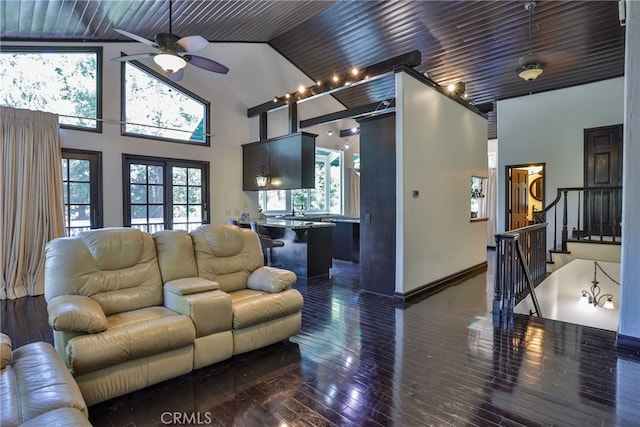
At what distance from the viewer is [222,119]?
283 inches

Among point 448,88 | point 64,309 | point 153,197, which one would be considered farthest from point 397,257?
point 153,197

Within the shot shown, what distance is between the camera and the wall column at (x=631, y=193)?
292 cm

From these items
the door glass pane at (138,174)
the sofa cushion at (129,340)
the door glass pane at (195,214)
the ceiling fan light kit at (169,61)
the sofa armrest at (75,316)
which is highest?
the ceiling fan light kit at (169,61)

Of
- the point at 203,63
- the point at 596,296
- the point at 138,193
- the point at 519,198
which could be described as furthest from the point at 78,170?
the point at 519,198

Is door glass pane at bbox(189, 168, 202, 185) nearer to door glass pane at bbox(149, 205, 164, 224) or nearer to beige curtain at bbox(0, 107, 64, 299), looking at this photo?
door glass pane at bbox(149, 205, 164, 224)

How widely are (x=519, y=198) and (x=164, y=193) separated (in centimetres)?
793

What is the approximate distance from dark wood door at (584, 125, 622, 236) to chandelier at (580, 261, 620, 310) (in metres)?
0.88

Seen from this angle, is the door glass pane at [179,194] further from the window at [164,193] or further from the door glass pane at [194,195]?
the door glass pane at [194,195]

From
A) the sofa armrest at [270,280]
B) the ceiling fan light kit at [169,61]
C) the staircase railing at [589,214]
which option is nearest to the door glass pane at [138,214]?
the ceiling fan light kit at [169,61]

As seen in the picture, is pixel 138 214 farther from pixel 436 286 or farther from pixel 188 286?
pixel 436 286

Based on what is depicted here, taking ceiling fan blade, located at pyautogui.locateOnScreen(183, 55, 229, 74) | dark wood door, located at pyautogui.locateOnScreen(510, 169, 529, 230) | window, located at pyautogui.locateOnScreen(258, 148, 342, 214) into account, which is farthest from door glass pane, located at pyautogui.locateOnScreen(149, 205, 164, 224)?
dark wood door, located at pyautogui.locateOnScreen(510, 169, 529, 230)

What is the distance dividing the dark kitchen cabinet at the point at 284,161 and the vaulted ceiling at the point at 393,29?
2074mm

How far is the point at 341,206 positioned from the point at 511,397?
7863 mm

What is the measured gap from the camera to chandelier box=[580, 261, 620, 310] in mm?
5664
